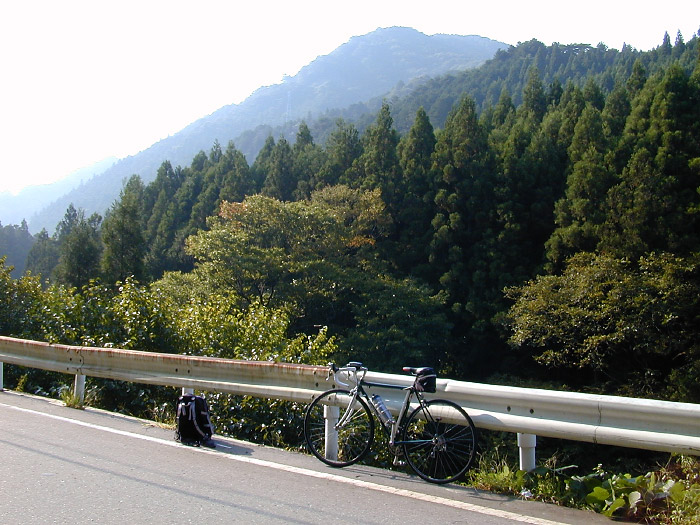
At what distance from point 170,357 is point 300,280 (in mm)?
23101

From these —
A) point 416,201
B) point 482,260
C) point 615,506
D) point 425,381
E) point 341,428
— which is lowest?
point 615,506

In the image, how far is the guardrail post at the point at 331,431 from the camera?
5699mm

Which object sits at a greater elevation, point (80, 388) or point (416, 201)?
point (416, 201)

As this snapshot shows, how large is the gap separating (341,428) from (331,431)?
121 mm

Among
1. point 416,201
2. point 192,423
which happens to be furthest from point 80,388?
point 416,201

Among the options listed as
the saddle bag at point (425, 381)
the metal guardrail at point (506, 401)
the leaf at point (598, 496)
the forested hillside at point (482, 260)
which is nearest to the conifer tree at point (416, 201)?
the forested hillside at point (482, 260)

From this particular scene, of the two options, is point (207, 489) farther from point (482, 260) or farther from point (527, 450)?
point (482, 260)

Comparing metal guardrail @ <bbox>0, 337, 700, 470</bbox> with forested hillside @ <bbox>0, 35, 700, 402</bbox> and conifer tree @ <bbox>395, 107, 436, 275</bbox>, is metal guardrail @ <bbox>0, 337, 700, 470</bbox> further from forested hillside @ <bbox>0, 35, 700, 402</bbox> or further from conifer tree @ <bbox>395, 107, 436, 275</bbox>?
conifer tree @ <bbox>395, 107, 436, 275</bbox>

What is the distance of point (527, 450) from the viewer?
195 inches

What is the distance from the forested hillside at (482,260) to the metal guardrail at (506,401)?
3945mm

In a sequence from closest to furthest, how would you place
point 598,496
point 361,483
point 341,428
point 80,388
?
point 598,496 < point 361,483 < point 341,428 < point 80,388

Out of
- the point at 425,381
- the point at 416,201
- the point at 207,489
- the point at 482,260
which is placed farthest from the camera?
the point at 416,201

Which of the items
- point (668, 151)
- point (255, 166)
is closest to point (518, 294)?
point (668, 151)

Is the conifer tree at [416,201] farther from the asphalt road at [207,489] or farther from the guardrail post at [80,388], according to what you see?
the asphalt road at [207,489]
